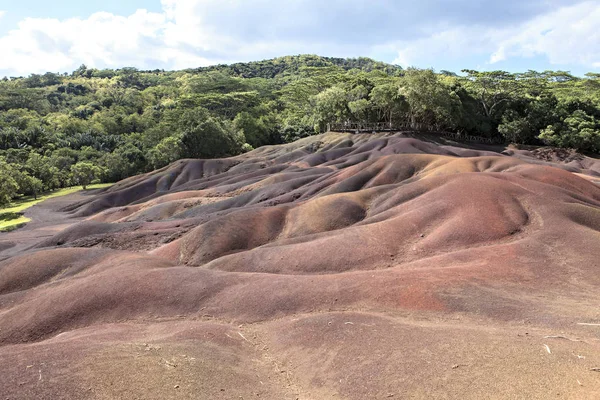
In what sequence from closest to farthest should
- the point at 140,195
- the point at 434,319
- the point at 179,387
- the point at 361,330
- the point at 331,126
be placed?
the point at 179,387, the point at 361,330, the point at 434,319, the point at 140,195, the point at 331,126

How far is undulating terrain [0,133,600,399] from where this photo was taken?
1004cm

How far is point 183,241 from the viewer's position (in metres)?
30.0

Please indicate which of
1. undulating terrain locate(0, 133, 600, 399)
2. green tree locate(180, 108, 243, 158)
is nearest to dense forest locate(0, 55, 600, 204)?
green tree locate(180, 108, 243, 158)

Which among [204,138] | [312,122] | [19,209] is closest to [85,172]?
[19,209]

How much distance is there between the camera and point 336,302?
53.6 ft

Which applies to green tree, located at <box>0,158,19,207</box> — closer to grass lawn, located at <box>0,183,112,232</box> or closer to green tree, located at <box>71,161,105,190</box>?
grass lawn, located at <box>0,183,112,232</box>

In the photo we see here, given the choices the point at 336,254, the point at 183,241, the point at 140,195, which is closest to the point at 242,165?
the point at 140,195

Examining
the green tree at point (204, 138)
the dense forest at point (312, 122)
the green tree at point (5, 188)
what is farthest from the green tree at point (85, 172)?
the green tree at point (204, 138)

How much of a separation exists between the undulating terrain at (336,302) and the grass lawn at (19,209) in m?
27.0

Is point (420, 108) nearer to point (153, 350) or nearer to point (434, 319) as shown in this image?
point (434, 319)

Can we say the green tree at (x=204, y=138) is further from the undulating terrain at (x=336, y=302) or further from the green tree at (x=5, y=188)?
the undulating terrain at (x=336, y=302)

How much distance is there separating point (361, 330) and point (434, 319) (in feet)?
10.2

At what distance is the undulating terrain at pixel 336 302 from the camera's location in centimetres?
1004

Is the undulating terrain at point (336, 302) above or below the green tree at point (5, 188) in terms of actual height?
above
